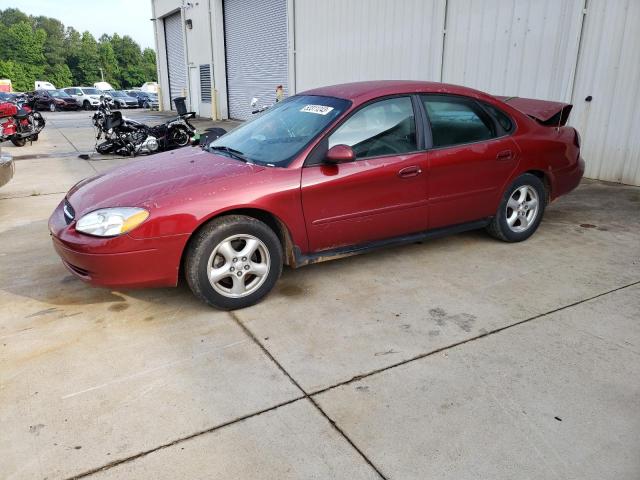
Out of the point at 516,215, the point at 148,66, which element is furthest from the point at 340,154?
the point at 148,66

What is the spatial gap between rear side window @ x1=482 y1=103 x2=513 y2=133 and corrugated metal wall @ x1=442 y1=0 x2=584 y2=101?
12.7 ft

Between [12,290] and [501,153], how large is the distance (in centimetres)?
418

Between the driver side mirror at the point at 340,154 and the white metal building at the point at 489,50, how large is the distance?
218 inches

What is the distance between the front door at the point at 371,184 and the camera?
3.76 metres

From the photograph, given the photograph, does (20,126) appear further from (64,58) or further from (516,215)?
(64,58)

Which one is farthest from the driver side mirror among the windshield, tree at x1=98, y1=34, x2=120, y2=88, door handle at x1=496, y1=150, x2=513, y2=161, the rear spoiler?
tree at x1=98, y1=34, x2=120, y2=88

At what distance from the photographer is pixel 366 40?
37.8ft

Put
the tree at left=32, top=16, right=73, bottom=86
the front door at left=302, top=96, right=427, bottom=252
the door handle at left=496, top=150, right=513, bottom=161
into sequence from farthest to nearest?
the tree at left=32, top=16, right=73, bottom=86
the door handle at left=496, top=150, right=513, bottom=161
the front door at left=302, top=96, right=427, bottom=252

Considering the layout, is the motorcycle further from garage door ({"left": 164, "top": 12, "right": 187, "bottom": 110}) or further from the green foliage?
the green foliage

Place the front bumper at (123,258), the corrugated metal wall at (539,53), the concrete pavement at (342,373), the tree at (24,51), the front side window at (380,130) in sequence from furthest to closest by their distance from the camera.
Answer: the tree at (24,51)
the corrugated metal wall at (539,53)
the front side window at (380,130)
the front bumper at (123,258)
the concrete pavement at (342,373)

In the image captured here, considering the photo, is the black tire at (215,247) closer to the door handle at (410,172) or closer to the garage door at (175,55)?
the door handle at (410,172)

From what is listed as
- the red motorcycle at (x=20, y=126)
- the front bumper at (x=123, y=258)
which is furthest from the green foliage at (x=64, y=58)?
the front bumper at (x=123, y=258)

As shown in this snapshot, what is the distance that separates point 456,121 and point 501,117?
0.53 meters

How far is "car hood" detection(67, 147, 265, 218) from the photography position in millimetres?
3439
